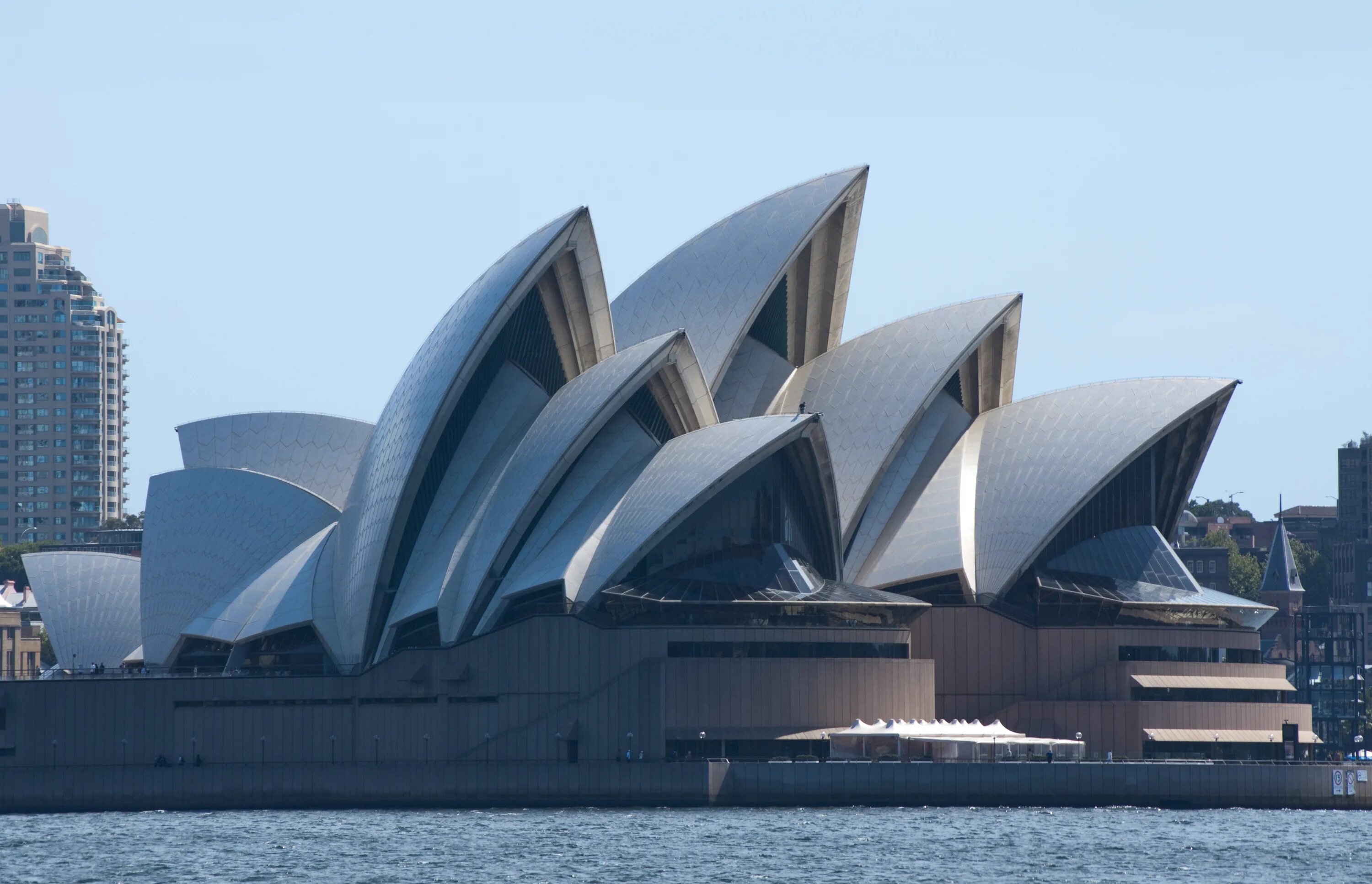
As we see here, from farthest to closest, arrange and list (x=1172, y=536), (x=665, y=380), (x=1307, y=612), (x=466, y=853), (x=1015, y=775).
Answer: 1. (x=1307, y=612)
2. (x=1172, y=536)
3. (x=665, y=380)
4. (x=1015, y=775)
5. (x=466, y=853)

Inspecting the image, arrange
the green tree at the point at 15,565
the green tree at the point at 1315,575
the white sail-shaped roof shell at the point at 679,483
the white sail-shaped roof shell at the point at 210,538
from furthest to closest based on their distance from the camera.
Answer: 1. the green tree at the point at 1315,575
2. the green tree at the point at 15,565
3. the white sail-shaped roof shell at the point at 210,538
4. the white sail-shaped roof shell at the point at 679,483

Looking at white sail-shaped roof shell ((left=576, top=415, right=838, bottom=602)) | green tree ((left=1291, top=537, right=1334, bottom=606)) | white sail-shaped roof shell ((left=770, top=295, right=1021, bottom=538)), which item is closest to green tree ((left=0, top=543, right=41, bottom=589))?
green tree ((left=1291, top=537, right=1334, bottom=606))

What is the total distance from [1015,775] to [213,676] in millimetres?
26747

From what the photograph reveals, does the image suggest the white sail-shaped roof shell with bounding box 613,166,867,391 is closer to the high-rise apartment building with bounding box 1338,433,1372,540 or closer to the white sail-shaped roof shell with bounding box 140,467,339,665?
the white sail-shaped roof shell with bounding box 140,467,339,665

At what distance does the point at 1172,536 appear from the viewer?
8700 centimetres

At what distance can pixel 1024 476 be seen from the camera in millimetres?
79812

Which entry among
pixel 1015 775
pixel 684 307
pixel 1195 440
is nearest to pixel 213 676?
pixel 684 307

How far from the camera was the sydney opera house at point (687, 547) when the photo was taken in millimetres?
71375

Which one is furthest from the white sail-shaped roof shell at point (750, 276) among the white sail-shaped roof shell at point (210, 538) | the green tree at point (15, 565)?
the green tree at point (15, 565)

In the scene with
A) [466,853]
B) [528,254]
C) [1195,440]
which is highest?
[528,254]

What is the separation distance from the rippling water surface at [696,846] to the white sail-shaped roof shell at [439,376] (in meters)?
9.24

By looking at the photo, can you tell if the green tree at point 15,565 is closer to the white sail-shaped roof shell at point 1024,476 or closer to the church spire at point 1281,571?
the church spire at point 1281,571

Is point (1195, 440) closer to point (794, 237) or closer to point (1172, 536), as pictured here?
point (1172, 536)

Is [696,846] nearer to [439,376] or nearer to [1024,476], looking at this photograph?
[439,376]
